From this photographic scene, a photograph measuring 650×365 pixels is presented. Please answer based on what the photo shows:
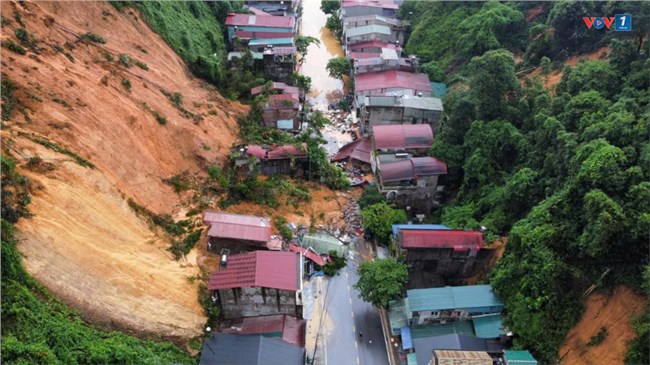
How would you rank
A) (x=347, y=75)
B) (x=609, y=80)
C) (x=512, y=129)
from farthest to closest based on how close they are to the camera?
(x=347, y=75) < (x=512, y=129) < (x=609, y=80)

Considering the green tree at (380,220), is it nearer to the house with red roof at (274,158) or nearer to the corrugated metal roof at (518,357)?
the house with red roof at (274,158)

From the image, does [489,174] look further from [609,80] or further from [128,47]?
[128,47]

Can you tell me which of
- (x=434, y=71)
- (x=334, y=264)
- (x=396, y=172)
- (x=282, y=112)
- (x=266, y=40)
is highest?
(x=266, y=40)

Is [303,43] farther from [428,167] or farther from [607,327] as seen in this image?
[607,327]

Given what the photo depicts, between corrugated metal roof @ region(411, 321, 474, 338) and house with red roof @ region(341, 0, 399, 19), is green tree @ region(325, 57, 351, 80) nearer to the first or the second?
house with red roof @ region(341, 0, 399, 19)

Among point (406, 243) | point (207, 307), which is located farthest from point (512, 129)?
point (207, 307)

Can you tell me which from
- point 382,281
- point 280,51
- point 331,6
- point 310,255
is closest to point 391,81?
point 280,51

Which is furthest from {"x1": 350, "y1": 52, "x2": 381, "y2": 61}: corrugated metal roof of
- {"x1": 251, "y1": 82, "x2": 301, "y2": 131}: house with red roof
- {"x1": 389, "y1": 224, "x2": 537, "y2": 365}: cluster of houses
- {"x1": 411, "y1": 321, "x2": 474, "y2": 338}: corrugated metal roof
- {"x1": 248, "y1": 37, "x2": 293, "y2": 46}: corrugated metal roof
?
{"x1": 411, "y1": 321, "x2": 474, "y2": 338}: corrugated metal roof
